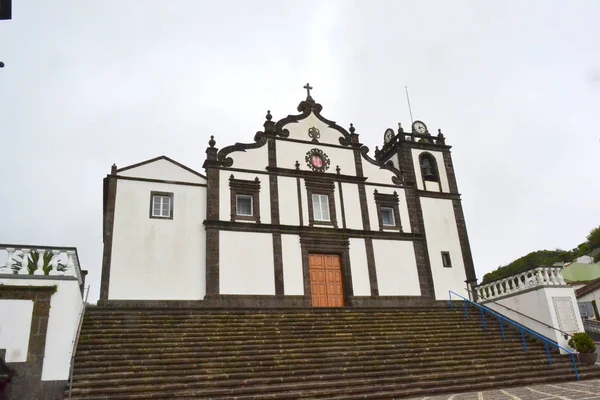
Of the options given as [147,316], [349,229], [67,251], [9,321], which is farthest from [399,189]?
[9,321]

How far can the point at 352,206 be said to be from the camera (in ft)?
65.2

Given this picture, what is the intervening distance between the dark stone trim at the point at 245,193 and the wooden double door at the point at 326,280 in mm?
2857

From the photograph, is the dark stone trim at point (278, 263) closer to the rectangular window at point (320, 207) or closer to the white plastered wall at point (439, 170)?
the rectangular window at point (320, 207)

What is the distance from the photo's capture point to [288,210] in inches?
735

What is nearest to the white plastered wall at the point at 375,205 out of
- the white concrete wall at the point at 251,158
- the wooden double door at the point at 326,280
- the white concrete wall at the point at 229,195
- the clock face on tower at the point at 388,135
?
the wooden double door at the point at 326,280

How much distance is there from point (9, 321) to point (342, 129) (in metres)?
15.2

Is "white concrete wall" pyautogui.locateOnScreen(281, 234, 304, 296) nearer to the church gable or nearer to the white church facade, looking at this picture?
the white church facade

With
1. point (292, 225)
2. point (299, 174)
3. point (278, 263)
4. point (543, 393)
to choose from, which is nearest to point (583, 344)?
point (543, 393)

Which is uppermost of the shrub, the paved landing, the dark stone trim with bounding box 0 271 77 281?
the dark stone trim with bounding box 0 271 77 281

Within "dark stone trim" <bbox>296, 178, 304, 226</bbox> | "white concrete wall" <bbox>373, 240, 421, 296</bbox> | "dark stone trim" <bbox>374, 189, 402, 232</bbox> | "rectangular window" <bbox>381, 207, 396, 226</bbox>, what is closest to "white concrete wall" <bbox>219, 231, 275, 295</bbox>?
"dark stone trim" <bbox>296, 178, 304, 226</bbox>

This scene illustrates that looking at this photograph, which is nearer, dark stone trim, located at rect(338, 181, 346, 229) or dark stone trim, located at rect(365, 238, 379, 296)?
dark stone trim, located at rect(365, 238, 379, 296)

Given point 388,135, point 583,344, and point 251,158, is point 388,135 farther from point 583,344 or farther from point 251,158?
point 583,344

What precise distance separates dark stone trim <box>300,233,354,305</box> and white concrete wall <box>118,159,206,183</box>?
476 centimetres

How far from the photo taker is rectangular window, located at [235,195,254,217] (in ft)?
59.2
